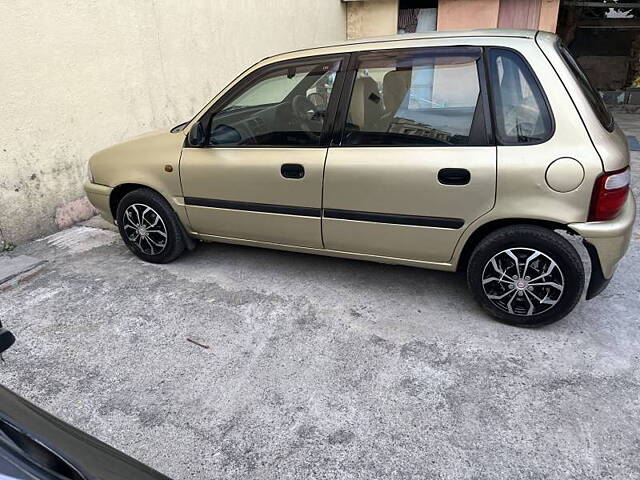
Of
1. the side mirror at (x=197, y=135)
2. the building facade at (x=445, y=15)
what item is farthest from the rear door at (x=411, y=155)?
the building facade at (x=445, y=15)

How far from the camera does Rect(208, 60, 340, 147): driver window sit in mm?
3195

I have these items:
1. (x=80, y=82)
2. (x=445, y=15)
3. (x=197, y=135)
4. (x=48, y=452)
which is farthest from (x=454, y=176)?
(x=445, y=15)

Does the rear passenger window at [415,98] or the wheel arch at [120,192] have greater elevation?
the rear passenger window at [415,98]

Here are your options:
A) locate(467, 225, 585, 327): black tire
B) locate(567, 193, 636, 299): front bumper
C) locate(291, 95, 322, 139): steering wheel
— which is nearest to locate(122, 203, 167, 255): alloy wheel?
locate(291, 95, 322, 139): steering wheel

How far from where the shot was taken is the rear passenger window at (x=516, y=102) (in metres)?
2.62

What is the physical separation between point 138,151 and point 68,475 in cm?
312

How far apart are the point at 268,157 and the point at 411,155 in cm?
103

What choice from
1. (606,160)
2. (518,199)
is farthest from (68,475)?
(606,160)

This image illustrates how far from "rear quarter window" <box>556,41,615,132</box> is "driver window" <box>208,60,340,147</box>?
1.41 meters

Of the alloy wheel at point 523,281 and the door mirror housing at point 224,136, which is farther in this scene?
the door mirror housing at point 224,136

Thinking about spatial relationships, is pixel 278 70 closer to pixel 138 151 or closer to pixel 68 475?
pixel 138 151

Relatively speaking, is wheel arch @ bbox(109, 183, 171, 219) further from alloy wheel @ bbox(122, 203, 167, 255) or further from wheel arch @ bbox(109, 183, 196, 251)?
alloy wheel @ bbox(122, 203, 167, 255)

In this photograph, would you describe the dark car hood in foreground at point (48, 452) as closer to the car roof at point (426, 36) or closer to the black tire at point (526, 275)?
the black tire at point (526, 275)

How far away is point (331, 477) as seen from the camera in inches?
79.7
